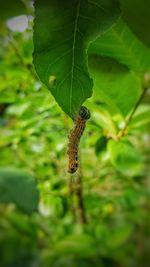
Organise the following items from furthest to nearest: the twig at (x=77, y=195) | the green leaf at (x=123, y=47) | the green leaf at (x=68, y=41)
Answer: the twig at (x=77, y=195) < the green leaf at (x=123, y=47) < the green leaf at (x=68, y=41)

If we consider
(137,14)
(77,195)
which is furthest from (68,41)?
(77,195)

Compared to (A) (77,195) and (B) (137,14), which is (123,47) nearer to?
(B) (137,14)

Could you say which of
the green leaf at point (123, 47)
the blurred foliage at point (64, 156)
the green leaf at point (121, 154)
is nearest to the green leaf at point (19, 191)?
the blurred foliage at point (64, 156)

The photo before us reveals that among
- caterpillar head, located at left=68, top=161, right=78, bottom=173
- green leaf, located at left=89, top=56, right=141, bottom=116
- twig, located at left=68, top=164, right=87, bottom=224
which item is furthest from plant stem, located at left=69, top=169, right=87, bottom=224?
caterpillar head, located at left=68, top=161, right=78, bottom=173

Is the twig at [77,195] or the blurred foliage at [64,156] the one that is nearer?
the blurred foliage at [64,156]

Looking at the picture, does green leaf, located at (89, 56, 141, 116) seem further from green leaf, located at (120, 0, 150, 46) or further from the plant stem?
the plant stem

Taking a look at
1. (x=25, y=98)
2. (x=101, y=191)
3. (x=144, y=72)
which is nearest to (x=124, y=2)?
(x=144, y=72)

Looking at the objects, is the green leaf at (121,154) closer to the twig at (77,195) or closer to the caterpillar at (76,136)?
the twig at (77,195)
